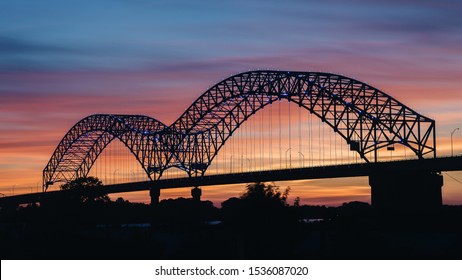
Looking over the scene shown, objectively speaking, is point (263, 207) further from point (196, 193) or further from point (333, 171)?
point (196, 193)

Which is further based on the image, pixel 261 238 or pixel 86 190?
pixel 86 190

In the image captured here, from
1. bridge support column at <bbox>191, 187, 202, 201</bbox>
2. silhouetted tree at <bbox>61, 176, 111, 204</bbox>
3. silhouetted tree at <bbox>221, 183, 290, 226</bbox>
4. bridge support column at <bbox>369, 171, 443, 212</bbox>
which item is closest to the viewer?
silhouetted tree at <bbox>221, 183, 290, 226</bbox>

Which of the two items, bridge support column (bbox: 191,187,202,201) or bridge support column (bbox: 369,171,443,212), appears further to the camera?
bridge support column (bbox: 191,187,202,201)

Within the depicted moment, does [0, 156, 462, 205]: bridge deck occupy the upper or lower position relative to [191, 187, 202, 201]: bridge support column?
upper

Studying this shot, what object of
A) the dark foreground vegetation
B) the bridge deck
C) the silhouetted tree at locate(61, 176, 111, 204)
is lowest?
the dark foreground vegetation

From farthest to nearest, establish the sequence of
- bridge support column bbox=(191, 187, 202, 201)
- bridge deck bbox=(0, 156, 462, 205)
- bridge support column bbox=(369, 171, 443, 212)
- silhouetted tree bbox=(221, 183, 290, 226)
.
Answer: bridge support column bbox=(191, 187, 202, 201) < bridge deck bbox=(0, 156, 462, 205) < bridge support column bbox=(369, 171, 443, 212) < silhouetted tree bbox=(221, 183, 290, 226)

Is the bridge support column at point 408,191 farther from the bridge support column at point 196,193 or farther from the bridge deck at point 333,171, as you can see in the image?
the bridge support column at point 196,193

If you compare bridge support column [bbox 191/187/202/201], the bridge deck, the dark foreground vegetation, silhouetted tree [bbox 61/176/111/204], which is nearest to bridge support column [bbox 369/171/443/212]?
the bridge deck

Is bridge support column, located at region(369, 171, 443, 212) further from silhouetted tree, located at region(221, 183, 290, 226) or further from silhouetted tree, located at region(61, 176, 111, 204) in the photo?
silhouetted tree, located at region(221, 183, 290, 226)

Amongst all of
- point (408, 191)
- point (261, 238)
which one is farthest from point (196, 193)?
point (261, 238)
